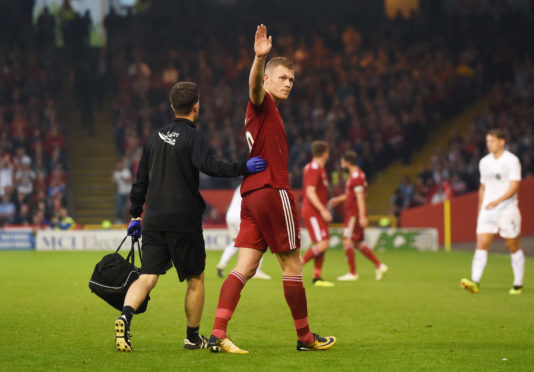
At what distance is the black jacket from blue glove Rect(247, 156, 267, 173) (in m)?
0.33

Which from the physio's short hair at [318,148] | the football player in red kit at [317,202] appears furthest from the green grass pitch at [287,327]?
the physio's short hair at [318,148]

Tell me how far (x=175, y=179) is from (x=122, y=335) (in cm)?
125

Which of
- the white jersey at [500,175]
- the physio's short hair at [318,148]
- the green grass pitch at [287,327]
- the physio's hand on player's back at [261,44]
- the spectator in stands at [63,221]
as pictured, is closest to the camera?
the physio's hand on player's back at [261,44]

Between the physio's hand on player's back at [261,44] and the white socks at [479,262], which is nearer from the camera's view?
the physio's hand on player's back at [261,44]

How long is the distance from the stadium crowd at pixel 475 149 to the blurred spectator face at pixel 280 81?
17.4 metres

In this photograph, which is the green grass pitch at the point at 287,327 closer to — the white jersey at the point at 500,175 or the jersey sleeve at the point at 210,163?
the white jersey at the point at 500,175

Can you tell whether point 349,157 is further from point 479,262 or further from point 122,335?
point 122,335

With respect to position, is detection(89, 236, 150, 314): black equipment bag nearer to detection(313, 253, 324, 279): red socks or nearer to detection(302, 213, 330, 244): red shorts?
detection(302, 213, 330, 244): red shorts

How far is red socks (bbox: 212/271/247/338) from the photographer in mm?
6555

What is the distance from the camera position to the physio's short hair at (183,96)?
6777mm

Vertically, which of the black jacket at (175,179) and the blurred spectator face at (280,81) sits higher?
the blurred spectator face at (280,81)

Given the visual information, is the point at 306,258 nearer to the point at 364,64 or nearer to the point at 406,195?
the point at 406,195

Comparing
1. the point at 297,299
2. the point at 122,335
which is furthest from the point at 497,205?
the point at 122,335

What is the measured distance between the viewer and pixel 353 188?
1391 cm
